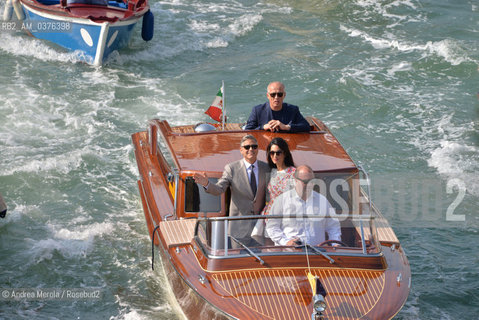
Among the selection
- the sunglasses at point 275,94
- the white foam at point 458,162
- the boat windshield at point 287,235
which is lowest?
the white foam at point 458,162

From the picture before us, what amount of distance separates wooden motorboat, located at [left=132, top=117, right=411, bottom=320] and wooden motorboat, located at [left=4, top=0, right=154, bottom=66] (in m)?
8.48

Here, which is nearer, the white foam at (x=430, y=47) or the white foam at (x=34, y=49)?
the white foam at (x=430, y=47)

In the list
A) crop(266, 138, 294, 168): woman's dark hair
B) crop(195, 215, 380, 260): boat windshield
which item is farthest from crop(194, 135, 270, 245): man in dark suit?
crop(195, 215, 380, 260): boat windshield

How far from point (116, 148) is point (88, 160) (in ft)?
2.09

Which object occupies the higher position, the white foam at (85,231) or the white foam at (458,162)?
the white foam at (458,162)

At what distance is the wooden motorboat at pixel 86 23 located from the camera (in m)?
14.9

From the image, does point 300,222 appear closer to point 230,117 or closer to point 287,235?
point 287,235

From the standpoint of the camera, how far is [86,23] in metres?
14.9

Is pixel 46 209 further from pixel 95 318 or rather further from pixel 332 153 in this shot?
pixel 332 153

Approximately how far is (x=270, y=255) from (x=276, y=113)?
2348 mm

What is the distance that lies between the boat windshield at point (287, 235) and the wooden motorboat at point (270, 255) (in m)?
0.01

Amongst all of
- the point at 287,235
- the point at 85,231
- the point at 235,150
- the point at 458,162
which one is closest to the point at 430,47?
the point at 458,162

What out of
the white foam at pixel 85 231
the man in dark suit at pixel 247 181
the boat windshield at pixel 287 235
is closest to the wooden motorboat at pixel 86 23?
the white foam at pixel 85 231

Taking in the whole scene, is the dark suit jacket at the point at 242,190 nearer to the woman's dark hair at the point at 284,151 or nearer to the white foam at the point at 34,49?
the woman's dark hair at the point at 284,151
